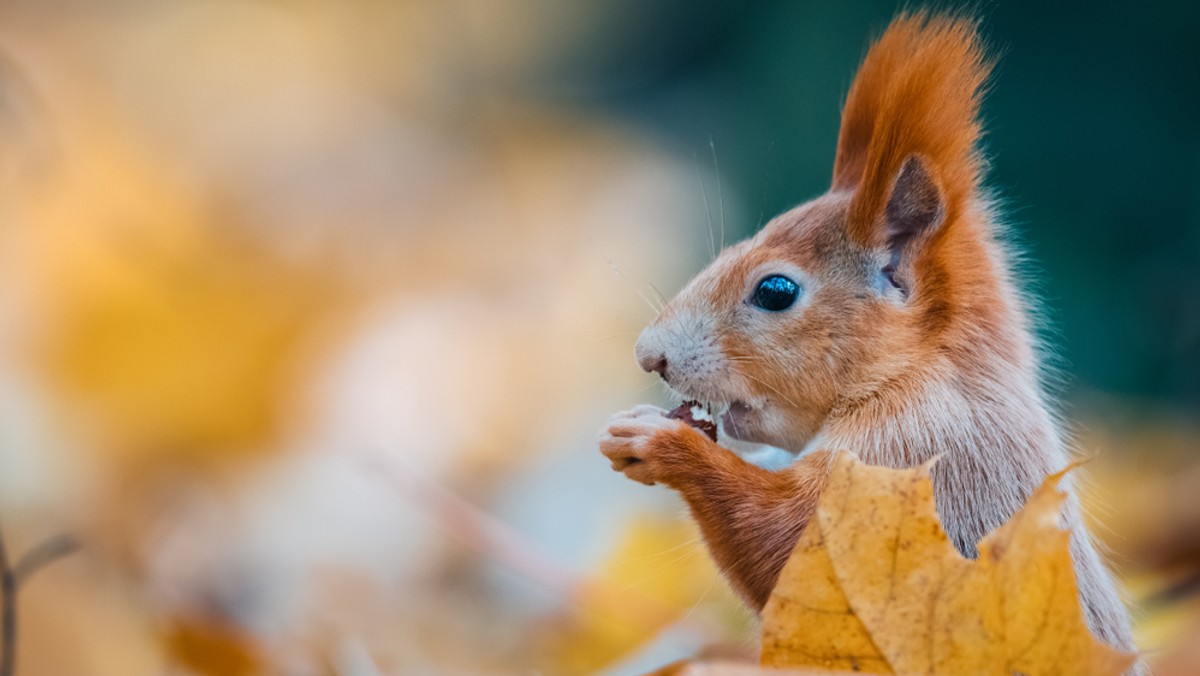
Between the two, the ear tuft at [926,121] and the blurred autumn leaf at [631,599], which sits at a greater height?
the ear tuft at [926,121]

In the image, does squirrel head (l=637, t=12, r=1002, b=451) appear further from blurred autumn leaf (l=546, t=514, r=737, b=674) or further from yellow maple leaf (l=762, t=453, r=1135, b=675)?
blurred autumn leaf (l=546, t=514, r=737, b=674)

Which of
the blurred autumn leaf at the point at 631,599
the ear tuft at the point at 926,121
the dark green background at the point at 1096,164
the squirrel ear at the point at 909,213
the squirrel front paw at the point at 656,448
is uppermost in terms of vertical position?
the dark green background at the point at 1096,164

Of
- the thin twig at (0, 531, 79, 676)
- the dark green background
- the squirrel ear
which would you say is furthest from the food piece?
the dark green background

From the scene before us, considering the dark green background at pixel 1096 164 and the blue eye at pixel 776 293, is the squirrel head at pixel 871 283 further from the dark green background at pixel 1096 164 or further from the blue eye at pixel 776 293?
the dark green background at pixel 1096 164

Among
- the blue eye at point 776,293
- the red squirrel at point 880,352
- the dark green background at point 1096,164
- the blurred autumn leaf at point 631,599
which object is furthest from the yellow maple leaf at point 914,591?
the dark green background at point 1096,164

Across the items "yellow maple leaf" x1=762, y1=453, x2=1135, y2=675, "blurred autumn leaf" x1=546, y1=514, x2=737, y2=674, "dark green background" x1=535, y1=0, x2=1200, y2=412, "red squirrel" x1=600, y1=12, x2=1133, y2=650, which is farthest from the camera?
"dark green background" x1=535, y1=0, x2=1200, y2=412

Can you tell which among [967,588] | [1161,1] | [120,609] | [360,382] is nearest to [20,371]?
[360,382]
